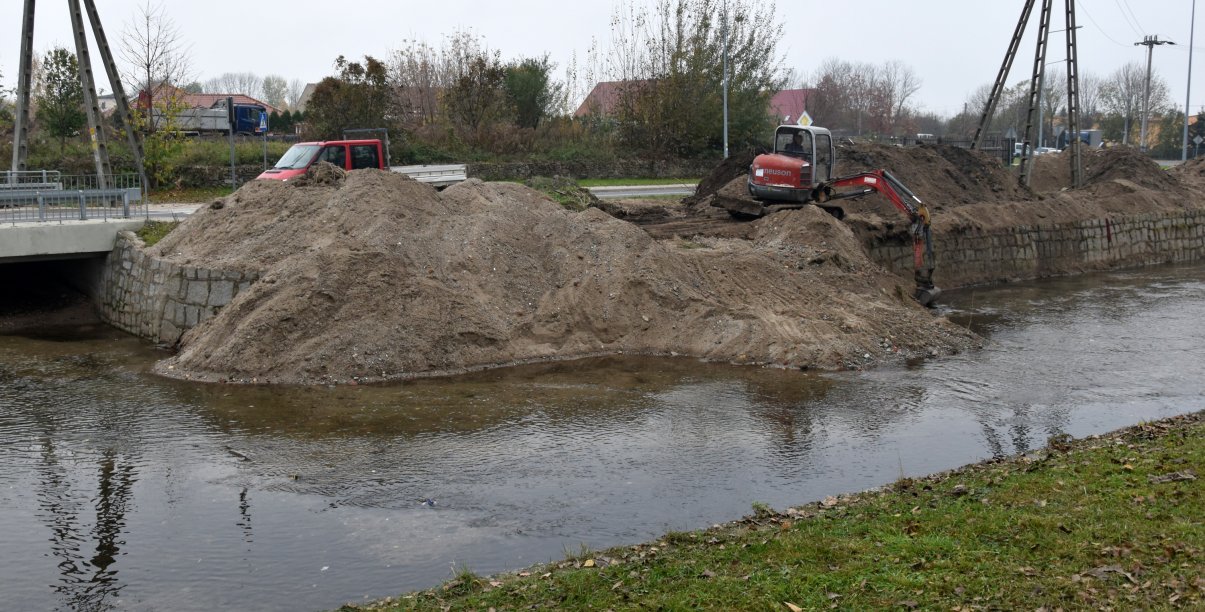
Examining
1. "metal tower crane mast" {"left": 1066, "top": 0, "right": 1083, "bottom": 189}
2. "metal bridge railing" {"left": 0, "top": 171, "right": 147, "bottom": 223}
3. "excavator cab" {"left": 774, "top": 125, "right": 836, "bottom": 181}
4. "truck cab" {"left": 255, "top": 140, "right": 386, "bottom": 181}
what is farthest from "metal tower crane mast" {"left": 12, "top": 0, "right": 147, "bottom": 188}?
"metal tower crane mast" {"left": 1066, "top": 0, "right": 1083, "bottom": 189}

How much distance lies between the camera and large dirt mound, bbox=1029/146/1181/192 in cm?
4091

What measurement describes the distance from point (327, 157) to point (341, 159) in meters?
0.38

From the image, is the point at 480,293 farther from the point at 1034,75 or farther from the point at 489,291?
the point at 1034,75

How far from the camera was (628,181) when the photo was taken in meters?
44.4

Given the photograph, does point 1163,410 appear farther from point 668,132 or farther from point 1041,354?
point 668,132

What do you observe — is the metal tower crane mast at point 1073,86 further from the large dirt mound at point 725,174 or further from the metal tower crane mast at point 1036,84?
the large dirt mound at point 725,174

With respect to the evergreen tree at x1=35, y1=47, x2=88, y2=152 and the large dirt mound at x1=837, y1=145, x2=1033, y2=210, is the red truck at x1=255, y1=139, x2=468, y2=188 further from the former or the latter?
the evergreen tree at x1=35, y1=47, x2=88, y2=152

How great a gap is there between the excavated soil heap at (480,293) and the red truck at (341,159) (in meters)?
2.55

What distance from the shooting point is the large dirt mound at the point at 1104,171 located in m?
40.9

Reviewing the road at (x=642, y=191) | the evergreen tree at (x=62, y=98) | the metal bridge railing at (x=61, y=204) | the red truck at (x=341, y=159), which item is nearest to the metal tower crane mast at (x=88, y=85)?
the metal bridge railing at (x=61, y=204)

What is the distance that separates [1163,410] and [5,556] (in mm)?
15392

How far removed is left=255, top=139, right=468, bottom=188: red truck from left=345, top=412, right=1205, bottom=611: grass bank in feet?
56.2

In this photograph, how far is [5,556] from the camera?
1001cm

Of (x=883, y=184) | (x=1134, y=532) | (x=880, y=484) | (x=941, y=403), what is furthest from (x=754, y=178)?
(x=1134, y=532)
